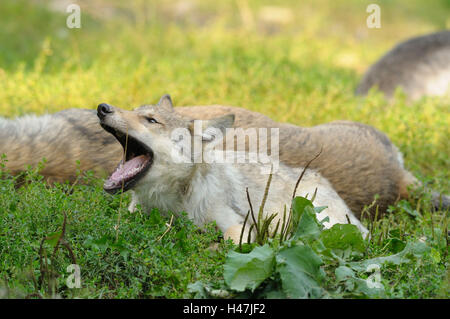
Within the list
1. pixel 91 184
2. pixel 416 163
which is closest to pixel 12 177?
pixel 91 184

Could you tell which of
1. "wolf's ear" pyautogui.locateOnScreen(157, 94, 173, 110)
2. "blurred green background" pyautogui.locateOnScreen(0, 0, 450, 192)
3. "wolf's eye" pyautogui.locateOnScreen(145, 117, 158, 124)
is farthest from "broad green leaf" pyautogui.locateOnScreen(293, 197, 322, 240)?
"blurred green background" pyautogui.locateOnScreen(0, 0, 450, 192)

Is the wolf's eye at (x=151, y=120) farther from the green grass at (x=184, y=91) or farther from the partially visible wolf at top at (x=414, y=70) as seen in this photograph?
the partially visible wolf at top at (x=414, y=70)

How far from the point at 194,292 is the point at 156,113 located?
153 centimetres

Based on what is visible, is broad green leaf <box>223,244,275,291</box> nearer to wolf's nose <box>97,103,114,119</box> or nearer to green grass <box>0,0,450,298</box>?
green grass <box>0,0,450,298</box>

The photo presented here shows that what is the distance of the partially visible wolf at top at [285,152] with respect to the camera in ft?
15.6

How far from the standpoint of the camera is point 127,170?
159 inches

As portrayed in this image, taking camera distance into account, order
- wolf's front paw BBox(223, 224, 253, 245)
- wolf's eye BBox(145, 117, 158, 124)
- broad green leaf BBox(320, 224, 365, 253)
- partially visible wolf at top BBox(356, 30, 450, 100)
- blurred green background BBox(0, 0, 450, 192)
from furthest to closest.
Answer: partially visible wolf at top BBox(356, 30, 450, 100), blurred green background BBox(0, 0, 450, 192), wolf's eye BBox(145, 117, 158, 124), wolf's front paw BBox(223, 224, 253, 245), broad green leaf BBox(320, 224, 365, 253)

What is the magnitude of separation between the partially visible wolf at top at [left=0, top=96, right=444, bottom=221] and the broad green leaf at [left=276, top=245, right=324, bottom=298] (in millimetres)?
1836

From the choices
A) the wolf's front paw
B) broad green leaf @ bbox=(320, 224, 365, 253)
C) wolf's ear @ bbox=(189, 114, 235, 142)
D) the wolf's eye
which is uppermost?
the wolf's eye

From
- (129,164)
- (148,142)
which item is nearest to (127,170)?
(129,164)

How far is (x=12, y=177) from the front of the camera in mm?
4367

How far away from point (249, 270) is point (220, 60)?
→ 548cm

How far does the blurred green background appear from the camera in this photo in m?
6.69
